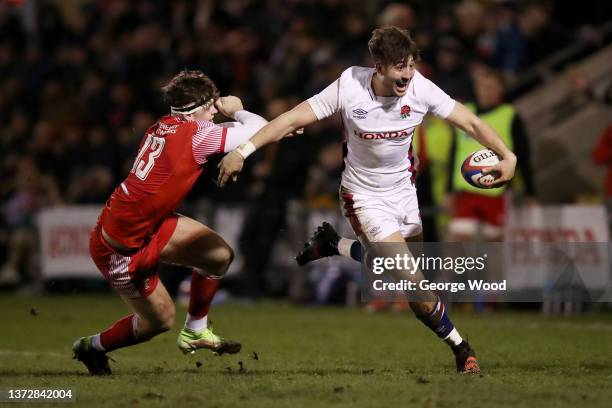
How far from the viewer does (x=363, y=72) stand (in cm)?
832

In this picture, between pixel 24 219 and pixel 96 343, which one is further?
pixel 24 219

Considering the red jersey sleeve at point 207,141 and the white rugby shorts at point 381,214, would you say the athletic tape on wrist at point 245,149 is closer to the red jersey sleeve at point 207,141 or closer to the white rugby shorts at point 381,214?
the red jersey sleeve at point 207,141

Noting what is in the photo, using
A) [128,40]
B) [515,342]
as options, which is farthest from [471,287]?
[128,40]

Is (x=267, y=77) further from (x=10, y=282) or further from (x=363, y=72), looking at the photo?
(x=363, y=72)

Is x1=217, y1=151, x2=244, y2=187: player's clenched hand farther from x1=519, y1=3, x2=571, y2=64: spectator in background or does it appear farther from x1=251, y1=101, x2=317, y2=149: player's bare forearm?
x1=519, y1=3, x2=571, y2=64: spectator in background

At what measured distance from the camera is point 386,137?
8242 mm

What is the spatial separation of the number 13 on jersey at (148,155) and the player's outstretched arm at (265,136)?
66cm

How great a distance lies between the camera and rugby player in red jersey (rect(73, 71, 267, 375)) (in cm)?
819

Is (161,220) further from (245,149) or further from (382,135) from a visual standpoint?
(382,135)

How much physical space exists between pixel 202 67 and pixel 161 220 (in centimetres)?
985

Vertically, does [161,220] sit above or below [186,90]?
below

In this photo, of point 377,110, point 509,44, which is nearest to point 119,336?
point 377,110

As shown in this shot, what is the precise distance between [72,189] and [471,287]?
7.74m

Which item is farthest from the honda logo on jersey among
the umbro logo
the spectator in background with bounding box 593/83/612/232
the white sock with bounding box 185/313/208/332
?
the spectator in background with bounding box 593/83/612/232
